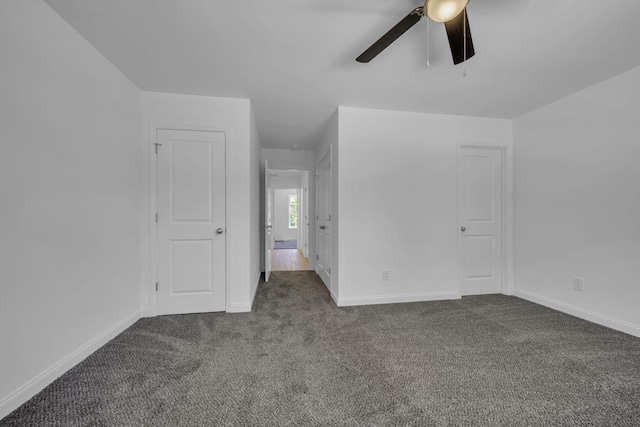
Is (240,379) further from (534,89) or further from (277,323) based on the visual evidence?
(534,89)

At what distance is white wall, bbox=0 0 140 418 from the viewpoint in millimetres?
1341

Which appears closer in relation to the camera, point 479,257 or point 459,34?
point 459,34

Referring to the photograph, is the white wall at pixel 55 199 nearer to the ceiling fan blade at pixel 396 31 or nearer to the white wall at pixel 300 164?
the ceiling fan blade at pixel 396 31

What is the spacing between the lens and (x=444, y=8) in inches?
47.6

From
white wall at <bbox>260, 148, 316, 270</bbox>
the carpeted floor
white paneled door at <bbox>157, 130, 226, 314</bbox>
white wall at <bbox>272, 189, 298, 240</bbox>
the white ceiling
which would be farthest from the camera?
white wall at <bbox>272, 189, 298, 240</bbox>

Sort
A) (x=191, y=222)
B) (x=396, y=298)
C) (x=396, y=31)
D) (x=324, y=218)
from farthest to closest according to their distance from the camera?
(x=324, y=218) < (x=396, y=298) < (x=191, y=222) < (x=396, y=31)

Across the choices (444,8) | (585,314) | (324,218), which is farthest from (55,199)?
(585,314)

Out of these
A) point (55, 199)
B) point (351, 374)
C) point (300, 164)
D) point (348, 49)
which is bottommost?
point (351, 374)

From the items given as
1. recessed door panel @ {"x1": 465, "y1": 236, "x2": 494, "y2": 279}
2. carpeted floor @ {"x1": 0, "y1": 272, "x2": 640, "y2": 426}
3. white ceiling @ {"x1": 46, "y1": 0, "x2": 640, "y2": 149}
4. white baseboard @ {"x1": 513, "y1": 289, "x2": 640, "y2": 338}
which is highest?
white ceiling @ {"x1": 46, "y1": 0, "x2": 640, "y2": 149}

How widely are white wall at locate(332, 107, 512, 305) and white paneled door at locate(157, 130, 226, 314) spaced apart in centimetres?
139

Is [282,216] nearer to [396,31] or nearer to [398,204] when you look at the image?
[398,204]

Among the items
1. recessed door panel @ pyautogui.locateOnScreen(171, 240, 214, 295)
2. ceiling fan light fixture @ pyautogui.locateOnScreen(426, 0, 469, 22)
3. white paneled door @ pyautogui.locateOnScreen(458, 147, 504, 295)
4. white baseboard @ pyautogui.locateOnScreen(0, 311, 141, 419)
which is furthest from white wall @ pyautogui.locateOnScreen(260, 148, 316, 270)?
ceiling fan light fixture @ pyautogui.locateOnScreen(426, 0, 469, 22)

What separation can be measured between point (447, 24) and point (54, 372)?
3.23 metres

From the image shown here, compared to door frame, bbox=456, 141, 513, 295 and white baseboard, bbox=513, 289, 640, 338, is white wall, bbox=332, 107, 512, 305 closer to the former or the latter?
door frame, bbox=456, 141, 513, 295
